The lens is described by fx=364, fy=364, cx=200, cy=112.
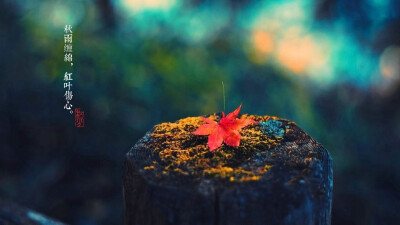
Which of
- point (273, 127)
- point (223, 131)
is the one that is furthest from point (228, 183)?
point (273, 127)

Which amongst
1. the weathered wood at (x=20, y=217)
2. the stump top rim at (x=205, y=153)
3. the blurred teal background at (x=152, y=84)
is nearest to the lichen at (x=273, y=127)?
the stump top rim at (x=205, y=153)

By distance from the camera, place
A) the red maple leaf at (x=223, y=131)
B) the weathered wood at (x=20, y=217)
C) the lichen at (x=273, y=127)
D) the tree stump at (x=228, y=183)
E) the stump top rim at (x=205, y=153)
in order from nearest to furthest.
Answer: the tree stump at (x=228, y=183)
the stump top rim at (x=205, y=153)
the red maple leaf at (x=223, y=131)
the lichen at (x=273, y=127)
the weathered wood at (x=20, y=217)

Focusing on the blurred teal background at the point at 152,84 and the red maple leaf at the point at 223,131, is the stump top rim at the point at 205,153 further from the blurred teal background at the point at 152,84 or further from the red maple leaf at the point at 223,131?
the blurred teal background at the point at 152,84

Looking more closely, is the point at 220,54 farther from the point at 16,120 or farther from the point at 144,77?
the point at 16,120

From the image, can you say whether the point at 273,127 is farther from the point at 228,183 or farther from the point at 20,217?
the point at 20,217

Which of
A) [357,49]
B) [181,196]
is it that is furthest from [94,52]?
[181,196]

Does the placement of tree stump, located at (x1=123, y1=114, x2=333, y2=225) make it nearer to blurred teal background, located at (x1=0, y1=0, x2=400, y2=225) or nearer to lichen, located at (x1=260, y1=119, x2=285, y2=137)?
lichen, located at (x1=260, y1=119, x2=285, y2=137)
